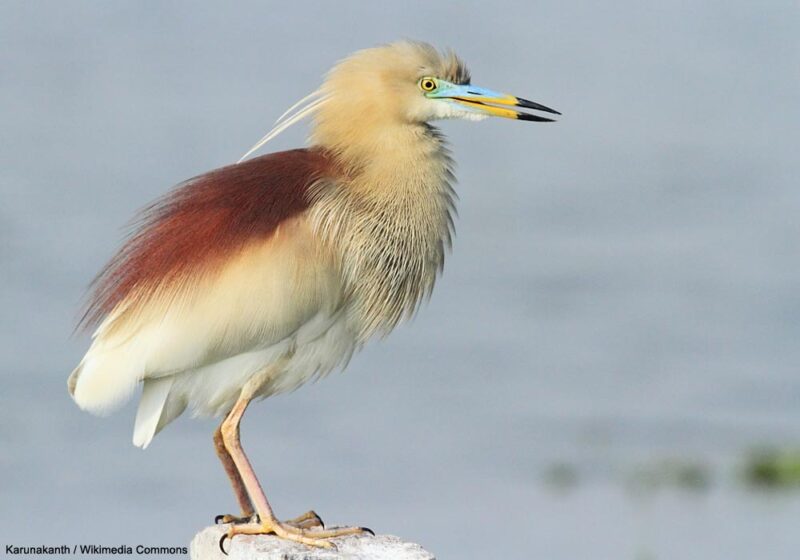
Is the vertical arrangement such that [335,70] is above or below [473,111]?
above

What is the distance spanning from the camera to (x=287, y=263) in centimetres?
629

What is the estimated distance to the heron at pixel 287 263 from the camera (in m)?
6.23

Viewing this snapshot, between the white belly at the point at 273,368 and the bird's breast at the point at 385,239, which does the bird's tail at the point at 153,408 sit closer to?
the white belly at the point at 273,368

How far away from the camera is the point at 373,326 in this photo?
666 cm

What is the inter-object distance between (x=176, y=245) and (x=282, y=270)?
1.45ft

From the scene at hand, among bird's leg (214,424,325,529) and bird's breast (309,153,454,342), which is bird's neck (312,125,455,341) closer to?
bird's breast (309,153,454,342)

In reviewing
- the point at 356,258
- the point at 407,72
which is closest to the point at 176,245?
the point at 356,258

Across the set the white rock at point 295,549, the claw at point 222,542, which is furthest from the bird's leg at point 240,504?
the claw at point 222,542

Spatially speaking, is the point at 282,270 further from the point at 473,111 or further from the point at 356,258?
the point at 473,111

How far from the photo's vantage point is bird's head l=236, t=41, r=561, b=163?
6.68 meters

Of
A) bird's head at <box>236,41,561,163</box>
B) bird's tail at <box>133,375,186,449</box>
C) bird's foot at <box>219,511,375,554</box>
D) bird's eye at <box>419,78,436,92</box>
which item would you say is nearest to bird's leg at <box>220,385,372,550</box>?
bird's foot at <box>219,511,375,554</box>

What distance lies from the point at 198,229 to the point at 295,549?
4.42ft

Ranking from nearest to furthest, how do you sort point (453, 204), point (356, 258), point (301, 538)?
point (301, 538)
point (356, 258)
point (453, 204)

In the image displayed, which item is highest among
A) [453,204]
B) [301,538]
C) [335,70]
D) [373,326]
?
[335,70]
